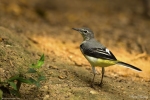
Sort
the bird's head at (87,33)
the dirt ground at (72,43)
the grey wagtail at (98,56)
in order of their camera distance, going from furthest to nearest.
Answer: the bird's head at (87,33) → the grey wagtail at (98,56) → the dirt ground at (72,43)

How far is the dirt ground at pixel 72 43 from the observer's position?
601cm

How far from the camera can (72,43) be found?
9.44 m

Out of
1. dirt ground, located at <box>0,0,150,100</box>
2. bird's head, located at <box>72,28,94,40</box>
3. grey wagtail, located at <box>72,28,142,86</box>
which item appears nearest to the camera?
dirt ground, located at <box>0,0,150,100</box>

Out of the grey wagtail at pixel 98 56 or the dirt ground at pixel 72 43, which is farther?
the grey wagtail at pixel 98 56

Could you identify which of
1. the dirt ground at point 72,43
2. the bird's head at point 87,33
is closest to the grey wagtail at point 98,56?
the bird's head at point 87,33

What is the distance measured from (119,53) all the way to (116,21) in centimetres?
445

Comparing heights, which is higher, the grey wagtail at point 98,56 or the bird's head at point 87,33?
the bird's head at point 87,33

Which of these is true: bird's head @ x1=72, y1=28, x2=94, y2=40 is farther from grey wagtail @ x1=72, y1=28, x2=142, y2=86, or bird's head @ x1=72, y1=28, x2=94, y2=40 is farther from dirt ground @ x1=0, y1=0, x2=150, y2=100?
dirt ground @ x1=0, y1=0, x2=150, y2=100

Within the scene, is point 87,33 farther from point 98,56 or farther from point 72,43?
point 72,43

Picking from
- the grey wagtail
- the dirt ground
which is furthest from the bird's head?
the dirt ground

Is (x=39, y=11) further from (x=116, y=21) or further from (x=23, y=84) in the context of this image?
(x=23, y=84)

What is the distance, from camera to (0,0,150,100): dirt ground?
19.7 ft

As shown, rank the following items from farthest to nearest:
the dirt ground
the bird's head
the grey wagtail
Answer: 1. the bird's head
2. the grey wagtail
3. the dirt ground

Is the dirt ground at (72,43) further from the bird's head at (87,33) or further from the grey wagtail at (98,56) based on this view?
the bird's head at (87,33)
